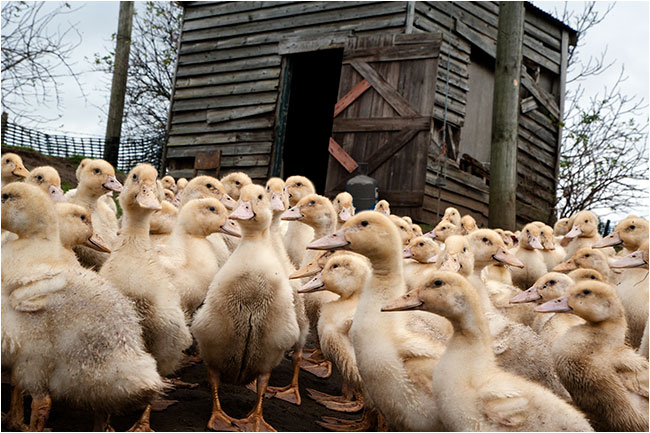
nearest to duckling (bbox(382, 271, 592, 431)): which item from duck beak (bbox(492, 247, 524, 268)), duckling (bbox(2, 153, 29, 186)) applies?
duck beak (bbox(492, 247, 524, 268))

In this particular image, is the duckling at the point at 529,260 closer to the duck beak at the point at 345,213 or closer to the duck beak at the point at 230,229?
the duck beak at the point at 345,213

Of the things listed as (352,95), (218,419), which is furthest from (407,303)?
(352,95)

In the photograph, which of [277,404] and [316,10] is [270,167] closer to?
[316,10]

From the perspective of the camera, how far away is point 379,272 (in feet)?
14.1

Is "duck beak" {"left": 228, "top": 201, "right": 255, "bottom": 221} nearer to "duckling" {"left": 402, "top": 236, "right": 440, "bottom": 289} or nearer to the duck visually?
the duck

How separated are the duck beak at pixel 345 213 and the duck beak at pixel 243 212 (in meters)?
2.21

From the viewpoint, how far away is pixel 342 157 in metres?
13.3

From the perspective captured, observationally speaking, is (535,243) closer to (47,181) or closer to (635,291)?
(635,291)

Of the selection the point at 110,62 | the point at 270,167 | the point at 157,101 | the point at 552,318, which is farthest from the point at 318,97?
the point at 552,318

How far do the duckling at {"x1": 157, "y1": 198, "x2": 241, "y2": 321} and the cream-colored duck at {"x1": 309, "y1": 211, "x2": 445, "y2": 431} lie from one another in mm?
1447

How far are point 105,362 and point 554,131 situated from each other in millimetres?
15561

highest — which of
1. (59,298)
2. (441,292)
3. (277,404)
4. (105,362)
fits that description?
→ (441,292)

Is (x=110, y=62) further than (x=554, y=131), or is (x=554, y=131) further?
(x=110, y=62)

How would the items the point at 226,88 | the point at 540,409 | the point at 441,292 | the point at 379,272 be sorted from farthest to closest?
the point at 226,88
the point at 379,272
the point at 441,292
the point at 540,409
